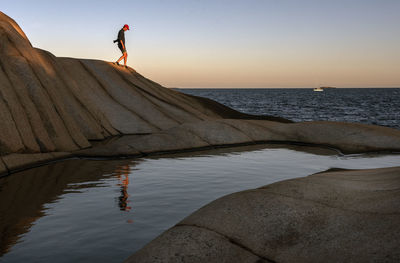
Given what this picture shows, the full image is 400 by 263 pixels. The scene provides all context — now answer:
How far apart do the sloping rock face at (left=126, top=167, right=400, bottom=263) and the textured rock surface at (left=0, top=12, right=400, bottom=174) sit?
6.37 metres

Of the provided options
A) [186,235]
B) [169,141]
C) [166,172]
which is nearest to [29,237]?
[186,235]

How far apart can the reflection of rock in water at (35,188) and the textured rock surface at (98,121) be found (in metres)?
0.84

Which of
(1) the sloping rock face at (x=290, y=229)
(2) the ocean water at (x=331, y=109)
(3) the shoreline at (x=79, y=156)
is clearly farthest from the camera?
(2) the ocean water at (x=331, y=109)

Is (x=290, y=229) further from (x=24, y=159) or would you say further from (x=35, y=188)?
(x=24, y=159)

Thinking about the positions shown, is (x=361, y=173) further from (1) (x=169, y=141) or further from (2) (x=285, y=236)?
(1) (x=169, y=141)

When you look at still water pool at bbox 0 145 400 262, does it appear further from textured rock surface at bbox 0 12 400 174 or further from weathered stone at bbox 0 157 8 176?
textured rock surface at bbox 0 12 400 174

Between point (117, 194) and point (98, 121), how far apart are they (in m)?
9.01

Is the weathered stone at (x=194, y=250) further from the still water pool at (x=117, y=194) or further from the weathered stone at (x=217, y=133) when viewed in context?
the weathered stone at (x=217, y=133)

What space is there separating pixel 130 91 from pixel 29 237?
47.5 ft

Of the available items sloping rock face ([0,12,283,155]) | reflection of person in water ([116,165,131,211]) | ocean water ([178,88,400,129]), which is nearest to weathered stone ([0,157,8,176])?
sloping rock face ([0,12,283,155])

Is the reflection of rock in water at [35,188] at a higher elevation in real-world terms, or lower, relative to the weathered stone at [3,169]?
lower

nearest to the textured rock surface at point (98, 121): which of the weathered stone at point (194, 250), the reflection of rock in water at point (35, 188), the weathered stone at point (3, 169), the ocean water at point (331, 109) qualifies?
the weathered stone at point (3, 169)

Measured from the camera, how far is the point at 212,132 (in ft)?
45.8

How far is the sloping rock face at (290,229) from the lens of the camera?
3717 millimetres
